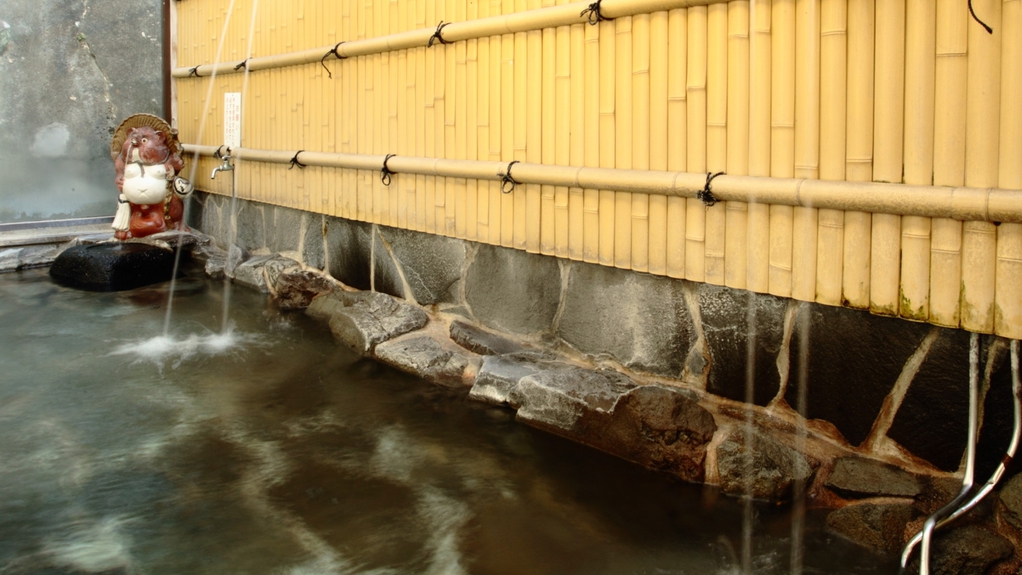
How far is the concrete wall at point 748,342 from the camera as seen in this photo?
3.45 metres

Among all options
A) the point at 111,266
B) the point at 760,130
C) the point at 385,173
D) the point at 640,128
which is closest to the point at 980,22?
the point at 760,130

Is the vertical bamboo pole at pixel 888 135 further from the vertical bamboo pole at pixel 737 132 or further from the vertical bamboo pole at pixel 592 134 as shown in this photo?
the vertical bamboo pole at pixel 592 134

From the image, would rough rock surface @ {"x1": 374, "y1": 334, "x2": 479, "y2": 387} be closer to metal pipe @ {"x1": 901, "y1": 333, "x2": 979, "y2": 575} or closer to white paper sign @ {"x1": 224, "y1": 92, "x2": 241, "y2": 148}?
metal pipe @ {"x1": 901, "y1": 333, "x2": 979, "y2": 575}

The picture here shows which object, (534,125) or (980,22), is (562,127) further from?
(980,22)

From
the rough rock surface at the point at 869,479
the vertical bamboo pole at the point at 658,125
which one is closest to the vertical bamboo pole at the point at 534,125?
the vertical bamboo pole at the point at 658,125

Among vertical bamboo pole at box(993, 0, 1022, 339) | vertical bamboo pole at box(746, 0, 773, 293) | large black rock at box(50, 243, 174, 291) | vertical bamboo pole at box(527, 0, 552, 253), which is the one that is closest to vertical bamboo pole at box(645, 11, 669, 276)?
vertical bamboo pole at box(746, 0, 773, 293)

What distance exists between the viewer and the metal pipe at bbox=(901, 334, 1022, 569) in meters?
3.19

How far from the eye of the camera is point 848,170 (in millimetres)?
3553

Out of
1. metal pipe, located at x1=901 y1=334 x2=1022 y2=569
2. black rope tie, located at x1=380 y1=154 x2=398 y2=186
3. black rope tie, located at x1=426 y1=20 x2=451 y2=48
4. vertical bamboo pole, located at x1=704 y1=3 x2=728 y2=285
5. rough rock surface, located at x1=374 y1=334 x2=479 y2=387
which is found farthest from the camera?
black rope tie, located at x1=380 y1=154 x2=398 y2=186

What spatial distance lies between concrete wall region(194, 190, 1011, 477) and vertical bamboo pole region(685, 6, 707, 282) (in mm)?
184

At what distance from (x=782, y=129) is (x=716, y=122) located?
360 millimetres

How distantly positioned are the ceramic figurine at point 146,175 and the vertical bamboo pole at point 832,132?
272 inches

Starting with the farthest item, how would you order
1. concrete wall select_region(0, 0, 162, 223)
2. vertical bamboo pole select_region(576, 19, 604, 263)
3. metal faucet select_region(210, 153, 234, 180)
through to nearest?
concrete wall select_region(0, 0, 162, 223) → metal faucet select_region(210, 153, 234, 180) → vertical bamboo pole select_region(576, 19, 604, 263)

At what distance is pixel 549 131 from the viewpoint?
16.3 feet
